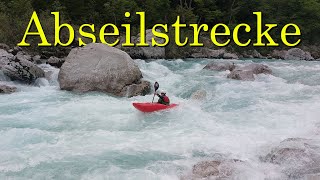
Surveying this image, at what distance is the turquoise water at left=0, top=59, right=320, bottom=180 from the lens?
6.30 m

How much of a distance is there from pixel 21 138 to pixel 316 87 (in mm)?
9727

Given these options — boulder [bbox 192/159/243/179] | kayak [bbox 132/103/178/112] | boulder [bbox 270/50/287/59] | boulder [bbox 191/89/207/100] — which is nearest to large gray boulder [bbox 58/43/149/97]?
boulder [bbox 191/89/207/100]

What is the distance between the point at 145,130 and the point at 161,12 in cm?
2062

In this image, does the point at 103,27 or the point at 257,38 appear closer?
the point at 103,27

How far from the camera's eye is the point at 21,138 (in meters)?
7.64

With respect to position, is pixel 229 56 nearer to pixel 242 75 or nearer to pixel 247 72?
pixel 247 72

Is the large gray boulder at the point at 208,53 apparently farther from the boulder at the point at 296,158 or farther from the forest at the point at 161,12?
the boulder at the point at 296,158

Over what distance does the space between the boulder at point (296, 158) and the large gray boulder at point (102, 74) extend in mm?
6103

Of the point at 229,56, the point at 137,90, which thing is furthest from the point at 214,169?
the point at 229,56

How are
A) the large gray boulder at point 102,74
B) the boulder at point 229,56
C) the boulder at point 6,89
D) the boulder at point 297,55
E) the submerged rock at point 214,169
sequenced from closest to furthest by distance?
1. the submerged rock at point 214,169
2. the boulder at point 6,89
3. the large gray boulder at point 102,74
4. the boulder at point 229,56
5. the boulder at point 297,55

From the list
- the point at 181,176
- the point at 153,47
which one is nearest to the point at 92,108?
the point at 181,176

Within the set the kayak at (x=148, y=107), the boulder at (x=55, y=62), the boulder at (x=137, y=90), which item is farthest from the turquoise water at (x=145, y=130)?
the boulder at (x=55, y=62)

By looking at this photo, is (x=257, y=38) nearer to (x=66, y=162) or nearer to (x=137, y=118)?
(x=137, y=118)

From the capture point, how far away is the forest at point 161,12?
1986cm
